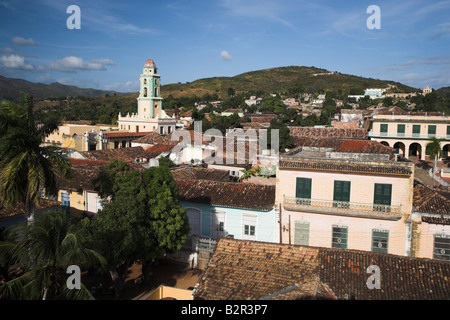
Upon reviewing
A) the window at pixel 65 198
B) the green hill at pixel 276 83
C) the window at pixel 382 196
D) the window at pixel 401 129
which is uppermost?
the green hill at pixel 276 83

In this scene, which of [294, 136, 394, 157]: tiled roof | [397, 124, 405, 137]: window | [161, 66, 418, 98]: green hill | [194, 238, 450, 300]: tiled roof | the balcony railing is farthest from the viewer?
[161, 66, 418, 98]: green hill

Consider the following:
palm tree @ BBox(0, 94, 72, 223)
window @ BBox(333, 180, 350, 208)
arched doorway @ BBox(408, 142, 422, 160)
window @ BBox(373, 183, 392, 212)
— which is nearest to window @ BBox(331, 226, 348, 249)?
window @ BBox(333, 180, 350, 208)

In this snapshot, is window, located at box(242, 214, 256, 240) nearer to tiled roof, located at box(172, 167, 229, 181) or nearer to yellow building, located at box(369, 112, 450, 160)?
tiled roof, located at box(172, 167, 229, 181)

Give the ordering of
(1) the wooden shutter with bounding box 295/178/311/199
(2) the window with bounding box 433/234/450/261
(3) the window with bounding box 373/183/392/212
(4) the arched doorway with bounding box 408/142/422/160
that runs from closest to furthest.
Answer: (2) the window with bounding box 433/234/450/261
(3) the window with bounding box 373/183/392/212
(1) the wooden shutter with bounding box 295/178/311/199
(4) the arched doorway with bounding box 408/142/422/160

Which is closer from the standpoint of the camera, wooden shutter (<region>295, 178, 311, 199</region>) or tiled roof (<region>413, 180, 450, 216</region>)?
tiled roof (<region>413, 180, 450, 216</region>)

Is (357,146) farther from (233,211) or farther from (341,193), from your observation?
(233,211)

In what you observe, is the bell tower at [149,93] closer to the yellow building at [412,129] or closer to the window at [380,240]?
the yellow building at [412,129]

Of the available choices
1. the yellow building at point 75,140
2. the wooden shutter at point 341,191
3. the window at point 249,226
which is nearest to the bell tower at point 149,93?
the yellow building at point 75,140
